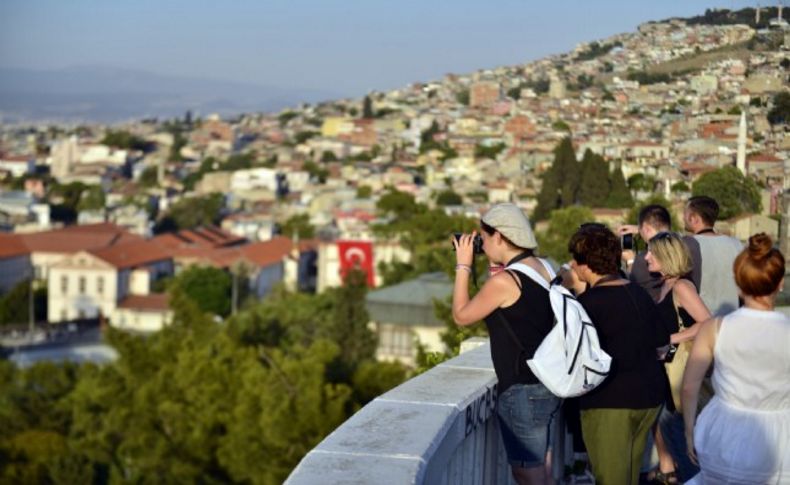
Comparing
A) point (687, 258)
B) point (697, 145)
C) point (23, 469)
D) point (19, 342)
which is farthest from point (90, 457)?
point (19, 342)

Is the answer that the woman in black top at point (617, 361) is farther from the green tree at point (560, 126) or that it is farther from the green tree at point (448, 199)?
the green tree at point (448, 199)

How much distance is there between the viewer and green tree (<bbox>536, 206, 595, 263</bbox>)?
24.0 metres

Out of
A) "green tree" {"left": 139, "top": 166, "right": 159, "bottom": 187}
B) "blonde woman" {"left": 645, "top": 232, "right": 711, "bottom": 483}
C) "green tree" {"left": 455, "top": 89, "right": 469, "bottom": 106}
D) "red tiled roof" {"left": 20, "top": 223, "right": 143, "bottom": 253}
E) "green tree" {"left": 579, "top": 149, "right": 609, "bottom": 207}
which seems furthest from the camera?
"green tree" {"left": 139, "top": 166, "right": 159, "bottom": 187}

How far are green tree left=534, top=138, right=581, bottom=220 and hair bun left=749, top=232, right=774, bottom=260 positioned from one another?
26053mm

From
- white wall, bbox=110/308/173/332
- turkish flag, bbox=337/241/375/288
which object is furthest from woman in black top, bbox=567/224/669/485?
white wall, bbox=110/308/173/332

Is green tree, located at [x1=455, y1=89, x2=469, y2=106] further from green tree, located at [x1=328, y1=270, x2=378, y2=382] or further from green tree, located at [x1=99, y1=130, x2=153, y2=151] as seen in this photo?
green tree, located at [x1=328, y1=270, x2=378, y2=382]

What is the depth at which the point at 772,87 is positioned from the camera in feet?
34.0

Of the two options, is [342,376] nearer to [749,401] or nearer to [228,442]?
[228,442]

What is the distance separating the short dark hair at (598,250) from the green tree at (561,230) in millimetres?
18870

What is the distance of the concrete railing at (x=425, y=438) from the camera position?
277 cm

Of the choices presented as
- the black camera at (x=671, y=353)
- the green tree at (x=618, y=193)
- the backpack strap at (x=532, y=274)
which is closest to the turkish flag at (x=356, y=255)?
the green tree at (x=618, y=193)

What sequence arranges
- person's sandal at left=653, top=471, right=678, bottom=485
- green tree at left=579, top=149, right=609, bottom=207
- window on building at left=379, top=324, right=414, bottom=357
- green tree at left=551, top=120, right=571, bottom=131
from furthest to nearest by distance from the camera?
window on building at left=379, top=324, right=414, bottom=357 < green tree at left=551, top=120, right=571, bottom=131 < green tree at left=579, top=149, right=609, bottom=207 < person's sandal at left=653, top=471, right=678, bottom=485

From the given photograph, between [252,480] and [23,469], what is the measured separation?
6.79m

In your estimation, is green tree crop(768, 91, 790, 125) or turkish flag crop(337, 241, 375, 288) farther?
turkish flag crop(337, 241, 375, 288)
